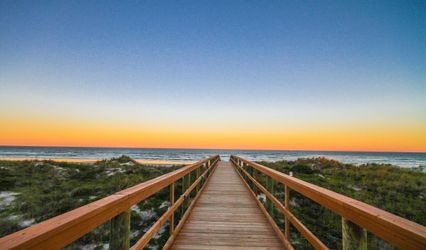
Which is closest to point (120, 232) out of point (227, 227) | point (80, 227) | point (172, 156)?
point (80, 227)

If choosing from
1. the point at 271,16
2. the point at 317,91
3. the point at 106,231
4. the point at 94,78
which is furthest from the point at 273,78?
the point at 106,231

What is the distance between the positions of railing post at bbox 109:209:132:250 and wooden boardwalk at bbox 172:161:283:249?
5.58ft

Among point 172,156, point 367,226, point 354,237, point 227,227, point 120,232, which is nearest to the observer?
point 367,226

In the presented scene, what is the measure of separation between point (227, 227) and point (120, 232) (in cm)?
270

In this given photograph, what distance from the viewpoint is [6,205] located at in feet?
28.0

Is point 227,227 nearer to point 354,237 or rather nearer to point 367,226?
point 354,237

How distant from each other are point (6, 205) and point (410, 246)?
1220 cm

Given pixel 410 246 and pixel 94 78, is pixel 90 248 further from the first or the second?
pixel 94 78

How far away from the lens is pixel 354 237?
1381 mm

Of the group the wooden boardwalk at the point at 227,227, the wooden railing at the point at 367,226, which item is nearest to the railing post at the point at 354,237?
the wooden railing at the point at 367,226

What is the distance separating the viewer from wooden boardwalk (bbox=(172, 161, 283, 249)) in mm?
3148

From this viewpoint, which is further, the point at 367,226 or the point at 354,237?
the point at 354,237

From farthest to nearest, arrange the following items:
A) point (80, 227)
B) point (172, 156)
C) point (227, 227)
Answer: point (172, 156) → point (227, 227) → point (80, 227)

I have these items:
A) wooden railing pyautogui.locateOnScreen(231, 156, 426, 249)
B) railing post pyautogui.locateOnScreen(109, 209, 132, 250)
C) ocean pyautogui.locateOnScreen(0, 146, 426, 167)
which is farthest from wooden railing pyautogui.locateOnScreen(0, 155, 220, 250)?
ocean pyautogui.locateOnScreen(0, 146, 426, 167)
